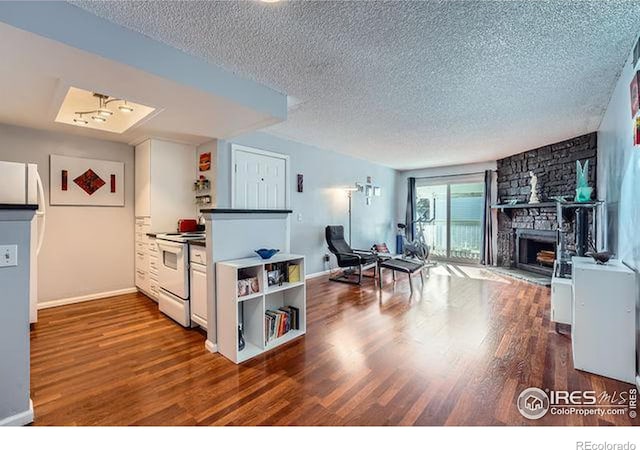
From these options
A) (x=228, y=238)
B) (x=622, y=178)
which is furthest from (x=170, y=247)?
(x=622, y=178)

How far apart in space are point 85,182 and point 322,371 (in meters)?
3.95

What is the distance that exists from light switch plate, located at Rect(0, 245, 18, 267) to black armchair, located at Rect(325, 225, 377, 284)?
4059 millimetres

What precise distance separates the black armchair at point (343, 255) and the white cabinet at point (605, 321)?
9.95 ft

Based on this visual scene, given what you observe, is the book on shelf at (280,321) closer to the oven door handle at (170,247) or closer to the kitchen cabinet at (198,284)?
the kitchen cabinet at (198,284)

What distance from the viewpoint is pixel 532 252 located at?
5836mm

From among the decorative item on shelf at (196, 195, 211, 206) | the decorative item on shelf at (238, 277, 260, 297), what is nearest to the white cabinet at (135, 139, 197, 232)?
the decorative item on shelf at (196, 195, 211, 206)

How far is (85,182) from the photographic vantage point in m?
3.98

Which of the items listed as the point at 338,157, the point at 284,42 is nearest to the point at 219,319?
the point at 284,42

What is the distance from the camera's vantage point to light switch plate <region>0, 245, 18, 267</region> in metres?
1.57

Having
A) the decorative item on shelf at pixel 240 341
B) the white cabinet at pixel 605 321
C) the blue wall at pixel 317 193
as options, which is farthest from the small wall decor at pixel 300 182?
the white cabinet at pixel 605 321

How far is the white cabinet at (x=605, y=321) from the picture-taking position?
6.81ft

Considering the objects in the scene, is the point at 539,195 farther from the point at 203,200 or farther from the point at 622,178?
the point at 203,200

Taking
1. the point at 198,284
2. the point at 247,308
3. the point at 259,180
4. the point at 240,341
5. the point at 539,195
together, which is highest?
the point at 259,180

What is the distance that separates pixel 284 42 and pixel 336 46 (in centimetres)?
38
